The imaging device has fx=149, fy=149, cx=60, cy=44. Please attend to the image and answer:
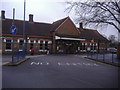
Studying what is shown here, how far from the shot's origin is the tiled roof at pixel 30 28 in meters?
33.6

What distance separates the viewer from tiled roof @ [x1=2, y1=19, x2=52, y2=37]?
33.6 metres

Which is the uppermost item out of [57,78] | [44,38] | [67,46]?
[44,38]

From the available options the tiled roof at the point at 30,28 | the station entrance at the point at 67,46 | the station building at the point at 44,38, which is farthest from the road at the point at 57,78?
the station entrance at the point at 67,46

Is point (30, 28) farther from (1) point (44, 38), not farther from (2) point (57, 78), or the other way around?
(2) point (57, 78)

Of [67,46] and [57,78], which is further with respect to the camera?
[67,46]

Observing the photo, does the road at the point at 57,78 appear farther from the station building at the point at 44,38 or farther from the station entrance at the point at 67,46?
the station entrance at the point at 67,46

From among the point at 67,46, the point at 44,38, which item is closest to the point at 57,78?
the point at 44,38

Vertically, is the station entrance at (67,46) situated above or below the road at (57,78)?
above

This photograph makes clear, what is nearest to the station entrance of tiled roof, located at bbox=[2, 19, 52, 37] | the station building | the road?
the station building

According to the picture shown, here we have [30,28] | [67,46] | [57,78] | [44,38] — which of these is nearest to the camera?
[57,78]

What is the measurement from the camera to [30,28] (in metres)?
36.9

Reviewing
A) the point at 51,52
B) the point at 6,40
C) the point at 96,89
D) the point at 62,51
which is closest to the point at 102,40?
the point at 62,51

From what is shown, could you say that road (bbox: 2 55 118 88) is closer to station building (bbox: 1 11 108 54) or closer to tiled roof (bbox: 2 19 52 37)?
station building (bbox: 1 11 108 54)

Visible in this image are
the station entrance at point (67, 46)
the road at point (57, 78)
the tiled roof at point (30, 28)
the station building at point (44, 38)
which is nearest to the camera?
the road at point (57, 78)
